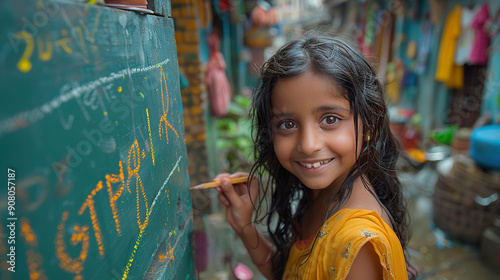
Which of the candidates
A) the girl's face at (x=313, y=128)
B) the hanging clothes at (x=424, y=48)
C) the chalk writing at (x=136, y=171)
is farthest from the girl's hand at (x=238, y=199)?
the hanging clothes at (x=424, y=48)

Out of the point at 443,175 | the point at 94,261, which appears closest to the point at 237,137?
the point at 443,175

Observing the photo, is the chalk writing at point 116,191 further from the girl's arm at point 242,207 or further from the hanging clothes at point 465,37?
the hanging clothes at point 465,37

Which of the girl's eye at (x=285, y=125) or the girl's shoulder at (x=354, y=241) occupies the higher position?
the girl's eye at (x=285, y=125)

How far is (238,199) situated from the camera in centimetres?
125

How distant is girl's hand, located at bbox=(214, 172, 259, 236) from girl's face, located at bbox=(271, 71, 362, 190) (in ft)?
0.92

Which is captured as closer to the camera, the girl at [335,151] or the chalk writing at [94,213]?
the chalk writing at [94,213]

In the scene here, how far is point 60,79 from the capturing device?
43 cm

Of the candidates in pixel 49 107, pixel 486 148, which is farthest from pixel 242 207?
pixel 486 148

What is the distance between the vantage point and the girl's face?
3.13 ft

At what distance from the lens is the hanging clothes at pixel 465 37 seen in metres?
5.26

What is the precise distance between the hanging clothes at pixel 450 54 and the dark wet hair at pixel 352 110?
5.70 m

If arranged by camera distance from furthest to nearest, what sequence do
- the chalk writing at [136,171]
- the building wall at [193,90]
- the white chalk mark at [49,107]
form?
1. the building wall at [193,90]
2. the chalk writing at [136,171]
3. the white chalk mark at [49,107]

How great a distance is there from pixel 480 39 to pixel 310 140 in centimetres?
557

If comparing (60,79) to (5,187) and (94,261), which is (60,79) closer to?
(5,187)
